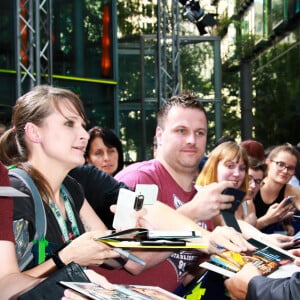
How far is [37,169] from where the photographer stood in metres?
2.54

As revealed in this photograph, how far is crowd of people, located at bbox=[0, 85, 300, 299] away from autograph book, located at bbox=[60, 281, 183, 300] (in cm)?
5

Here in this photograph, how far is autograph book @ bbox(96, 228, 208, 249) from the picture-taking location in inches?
89.6

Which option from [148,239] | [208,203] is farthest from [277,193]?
[148,239]

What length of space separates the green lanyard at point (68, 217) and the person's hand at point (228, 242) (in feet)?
2.04

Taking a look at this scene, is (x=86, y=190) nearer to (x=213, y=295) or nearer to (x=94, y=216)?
(x=94, y=216)

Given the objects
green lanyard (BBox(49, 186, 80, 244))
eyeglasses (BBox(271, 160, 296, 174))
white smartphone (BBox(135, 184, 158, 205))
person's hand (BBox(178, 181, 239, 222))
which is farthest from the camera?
eyeglasses (BBox(271, 160, 296, 174))

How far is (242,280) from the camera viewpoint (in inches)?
107

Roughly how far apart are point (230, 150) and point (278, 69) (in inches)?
774

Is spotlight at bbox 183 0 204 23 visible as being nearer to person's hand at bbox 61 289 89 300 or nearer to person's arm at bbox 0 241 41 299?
person's arm at bbox 0 241 41 299

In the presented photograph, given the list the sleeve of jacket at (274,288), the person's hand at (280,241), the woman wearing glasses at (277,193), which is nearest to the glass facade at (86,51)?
the woman wearing glasses at (277,193)

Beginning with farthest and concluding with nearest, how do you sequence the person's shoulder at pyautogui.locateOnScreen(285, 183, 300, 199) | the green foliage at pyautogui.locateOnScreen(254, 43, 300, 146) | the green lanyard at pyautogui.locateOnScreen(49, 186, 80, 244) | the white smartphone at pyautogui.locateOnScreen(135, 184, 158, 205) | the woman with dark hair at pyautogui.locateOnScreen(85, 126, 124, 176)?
the green foliage at pyautogui.locateOnScreen(254, 43, 300, 146), the person's shoulder at pyautogui.locateOnScreen(285, 183, 300, 199), the woman with dark hair at pyautogui.locateOnScreen(85, 126, 124, 176), the white smartphone at pyautogui.locateOnScreen(135, 184, 158, 205), the green lanyard at pyautogui.locateOnScreen(49, 186, 80, 244)

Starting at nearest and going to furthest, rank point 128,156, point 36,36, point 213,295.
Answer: point 213,295, point 36,36, point 128,156

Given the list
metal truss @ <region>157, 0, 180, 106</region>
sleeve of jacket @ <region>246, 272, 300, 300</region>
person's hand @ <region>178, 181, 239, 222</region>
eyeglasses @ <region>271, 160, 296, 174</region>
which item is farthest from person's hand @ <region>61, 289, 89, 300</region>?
metal truss @ <region>157, 0, 180, 106</region>

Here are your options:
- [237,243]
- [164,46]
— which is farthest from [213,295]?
[164,46]
